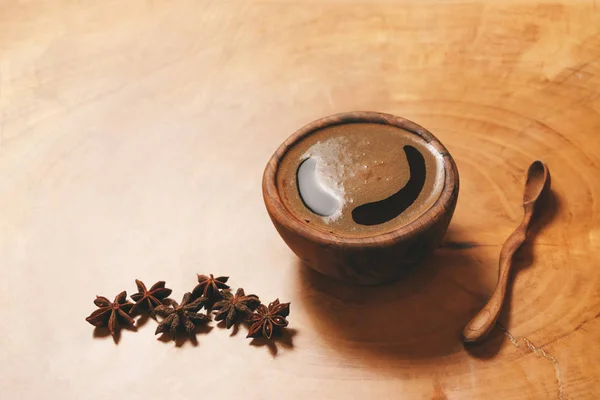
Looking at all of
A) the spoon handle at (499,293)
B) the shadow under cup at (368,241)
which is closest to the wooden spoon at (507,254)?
the spoon handle at (499,293)

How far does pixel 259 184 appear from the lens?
1300mm

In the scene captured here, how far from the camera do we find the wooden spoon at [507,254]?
1057mm

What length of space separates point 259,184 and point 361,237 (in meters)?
0.32

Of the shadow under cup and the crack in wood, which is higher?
the shadow under cup

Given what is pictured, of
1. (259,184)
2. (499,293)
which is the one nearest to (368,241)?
(499,293)

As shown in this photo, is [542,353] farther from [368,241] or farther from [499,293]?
[368,241]

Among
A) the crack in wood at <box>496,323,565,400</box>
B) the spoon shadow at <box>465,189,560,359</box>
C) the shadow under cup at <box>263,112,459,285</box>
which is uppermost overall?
the shadow under cup at <box>263,112,459,285</box>

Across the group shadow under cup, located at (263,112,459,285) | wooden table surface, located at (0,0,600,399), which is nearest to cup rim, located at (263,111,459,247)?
shadow under cup, located at (263,112,459,285)

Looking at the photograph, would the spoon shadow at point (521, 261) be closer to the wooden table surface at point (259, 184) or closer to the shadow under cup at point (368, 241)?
the wooden table surface at point (259, 184)

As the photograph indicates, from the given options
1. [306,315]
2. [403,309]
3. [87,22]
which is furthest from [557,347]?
[87,22]

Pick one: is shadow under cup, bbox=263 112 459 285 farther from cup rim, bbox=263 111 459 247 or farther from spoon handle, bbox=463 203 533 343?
spoon handle, bbox=463 203 533 343

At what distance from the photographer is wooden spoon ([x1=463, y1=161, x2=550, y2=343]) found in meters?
1.06

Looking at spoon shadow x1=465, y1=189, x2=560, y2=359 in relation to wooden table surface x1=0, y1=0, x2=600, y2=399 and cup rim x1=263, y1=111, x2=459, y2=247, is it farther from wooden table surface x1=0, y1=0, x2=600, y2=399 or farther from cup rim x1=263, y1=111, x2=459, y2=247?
cup rim x1=263, y1=111, x2=459, y2=247

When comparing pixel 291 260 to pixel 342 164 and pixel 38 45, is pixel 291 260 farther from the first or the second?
pixel 38 45
